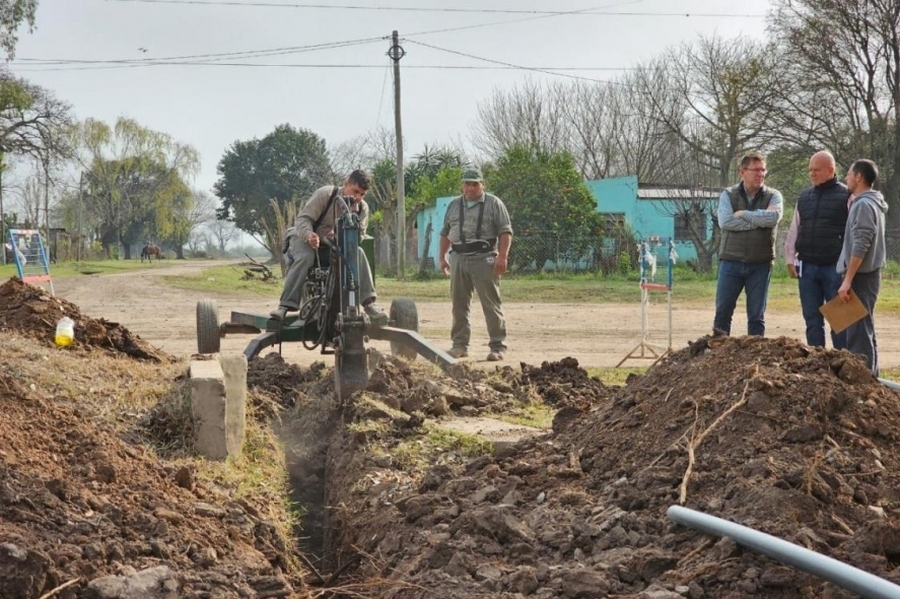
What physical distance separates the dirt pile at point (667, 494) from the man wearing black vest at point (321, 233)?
3272 millimetres

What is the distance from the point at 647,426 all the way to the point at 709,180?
34316 mm

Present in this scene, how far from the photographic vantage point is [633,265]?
29781mm

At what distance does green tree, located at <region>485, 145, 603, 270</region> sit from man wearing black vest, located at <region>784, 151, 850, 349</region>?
21.9 metres

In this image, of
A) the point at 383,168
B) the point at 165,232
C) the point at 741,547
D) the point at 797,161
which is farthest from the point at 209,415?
the point at 165,232

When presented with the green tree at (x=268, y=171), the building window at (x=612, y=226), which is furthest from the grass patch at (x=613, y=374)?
the green tree at (x=268, y=171)

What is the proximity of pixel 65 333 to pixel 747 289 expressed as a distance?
5591mm

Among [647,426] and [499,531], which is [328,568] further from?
[647,426]

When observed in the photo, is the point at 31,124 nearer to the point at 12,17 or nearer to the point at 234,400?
the point at 12,17

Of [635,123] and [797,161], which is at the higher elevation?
[635,123]

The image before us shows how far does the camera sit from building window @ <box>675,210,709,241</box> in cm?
3212

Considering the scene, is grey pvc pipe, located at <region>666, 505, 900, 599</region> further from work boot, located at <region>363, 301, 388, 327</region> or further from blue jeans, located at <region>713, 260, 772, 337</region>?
work boot, located at <region>363, 301, 388, 327</region>

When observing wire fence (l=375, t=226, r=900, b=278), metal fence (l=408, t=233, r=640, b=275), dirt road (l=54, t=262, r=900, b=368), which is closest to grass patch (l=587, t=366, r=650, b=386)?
dirt road (l=54, t=262, r=900, b=368)

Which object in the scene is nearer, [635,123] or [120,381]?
[120,381]

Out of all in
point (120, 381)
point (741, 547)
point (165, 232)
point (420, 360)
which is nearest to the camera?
point (741, 547)
